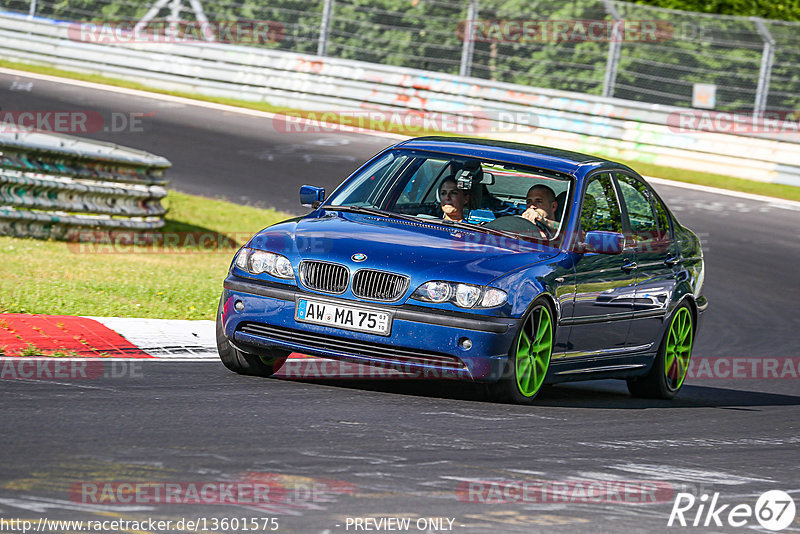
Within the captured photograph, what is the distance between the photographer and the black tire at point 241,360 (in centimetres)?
789

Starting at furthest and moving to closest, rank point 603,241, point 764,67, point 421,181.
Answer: point 764,67 < point 421,181 < point 603,241

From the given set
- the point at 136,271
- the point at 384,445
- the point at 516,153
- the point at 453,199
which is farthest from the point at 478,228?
the point at 136,271

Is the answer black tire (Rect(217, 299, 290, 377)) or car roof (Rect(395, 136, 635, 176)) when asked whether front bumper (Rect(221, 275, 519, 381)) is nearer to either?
black tire (Rect(217, 299, 290, 377))

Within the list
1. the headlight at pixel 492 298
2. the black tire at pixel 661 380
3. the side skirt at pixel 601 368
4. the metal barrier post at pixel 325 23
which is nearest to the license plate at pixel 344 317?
the headlight at pixel 492 298

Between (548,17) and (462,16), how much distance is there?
60.2 inches

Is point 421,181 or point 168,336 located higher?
point 421,181

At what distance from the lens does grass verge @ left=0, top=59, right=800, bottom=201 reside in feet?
67.8

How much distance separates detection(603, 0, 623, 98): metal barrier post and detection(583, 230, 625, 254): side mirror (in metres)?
14.7

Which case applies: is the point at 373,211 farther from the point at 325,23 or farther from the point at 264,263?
the point at 325,23

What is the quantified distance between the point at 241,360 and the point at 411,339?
1.22 m

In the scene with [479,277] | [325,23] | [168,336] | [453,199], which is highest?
[325,23]

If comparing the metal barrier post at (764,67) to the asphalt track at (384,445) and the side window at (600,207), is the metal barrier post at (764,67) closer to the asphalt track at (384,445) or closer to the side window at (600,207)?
the asphalt track at (384,445)

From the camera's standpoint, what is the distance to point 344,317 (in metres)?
Answer: 7.37

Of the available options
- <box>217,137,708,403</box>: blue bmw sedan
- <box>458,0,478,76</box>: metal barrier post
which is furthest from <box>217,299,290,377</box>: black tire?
<box>458,0,478,76</box>: metal barrier post
